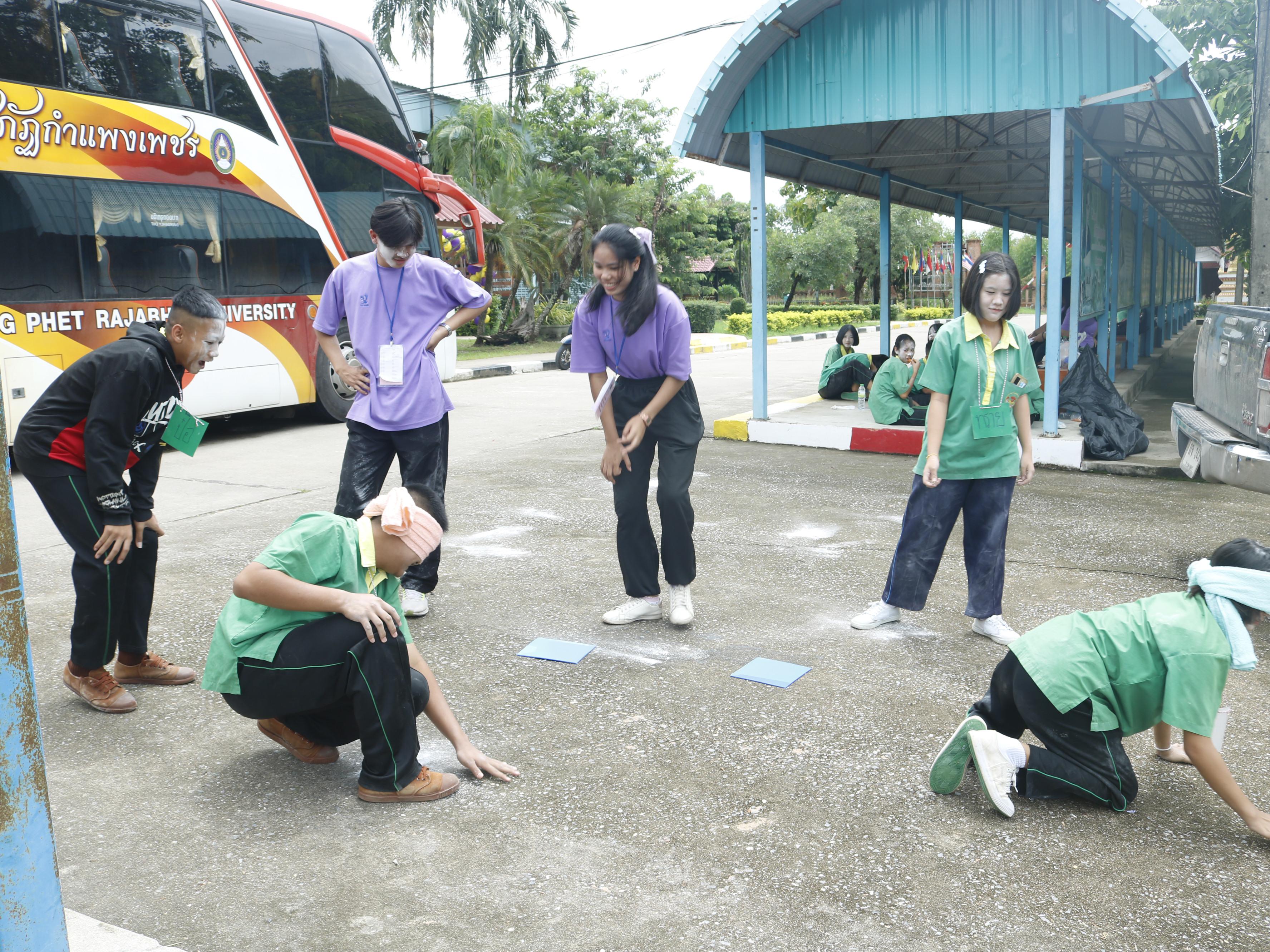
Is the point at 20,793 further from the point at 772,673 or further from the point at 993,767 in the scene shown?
the point at 772,673

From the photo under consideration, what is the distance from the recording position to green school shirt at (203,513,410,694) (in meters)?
2.92

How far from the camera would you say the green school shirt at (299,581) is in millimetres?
2920

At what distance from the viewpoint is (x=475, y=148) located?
86.7 ft

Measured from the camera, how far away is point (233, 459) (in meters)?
9.75

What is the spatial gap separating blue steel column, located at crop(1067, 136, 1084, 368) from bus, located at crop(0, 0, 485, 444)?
23.2 ft

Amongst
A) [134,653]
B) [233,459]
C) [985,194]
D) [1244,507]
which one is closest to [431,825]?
[134,653]

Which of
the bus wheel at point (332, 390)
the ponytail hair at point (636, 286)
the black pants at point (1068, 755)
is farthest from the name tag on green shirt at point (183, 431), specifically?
the bus wheel at point (332, 390)

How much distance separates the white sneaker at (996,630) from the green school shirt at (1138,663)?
1.42 meters

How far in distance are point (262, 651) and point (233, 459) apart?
7.24 metres

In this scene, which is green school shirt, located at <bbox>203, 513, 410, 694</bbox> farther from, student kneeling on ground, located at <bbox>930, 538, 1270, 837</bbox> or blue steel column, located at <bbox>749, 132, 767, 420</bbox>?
blue steel column, located at <bbox>749, 132, 767, 420</bbox>

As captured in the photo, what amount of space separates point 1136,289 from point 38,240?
15.6 meters

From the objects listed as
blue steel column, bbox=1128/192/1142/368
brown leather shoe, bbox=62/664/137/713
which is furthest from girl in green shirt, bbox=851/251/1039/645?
blue steel column, bbox=1128/192/1142/368

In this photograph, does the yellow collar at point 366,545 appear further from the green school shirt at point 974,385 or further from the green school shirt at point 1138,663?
the green school shirt at point 974,385

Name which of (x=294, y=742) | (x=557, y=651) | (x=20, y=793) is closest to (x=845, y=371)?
(x=557, y=651)
